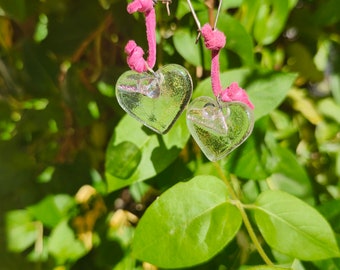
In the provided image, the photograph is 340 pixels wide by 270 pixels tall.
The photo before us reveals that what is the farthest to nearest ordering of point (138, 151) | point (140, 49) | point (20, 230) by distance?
point (20, 230) → point (138, 151) → point (140, 49)

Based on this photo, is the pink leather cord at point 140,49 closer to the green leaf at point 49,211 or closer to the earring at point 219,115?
the earring at point 219,115

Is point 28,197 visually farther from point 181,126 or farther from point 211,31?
point 211,31

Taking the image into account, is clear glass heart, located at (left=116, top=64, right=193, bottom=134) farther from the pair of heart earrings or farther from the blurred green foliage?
the blurred green foliage

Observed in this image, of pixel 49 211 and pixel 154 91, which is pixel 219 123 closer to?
pixel 154 91

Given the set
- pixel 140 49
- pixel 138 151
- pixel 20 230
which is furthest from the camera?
pixel 20 230

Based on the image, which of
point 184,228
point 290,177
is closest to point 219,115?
point 184,228

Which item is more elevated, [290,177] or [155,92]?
[155,92]
